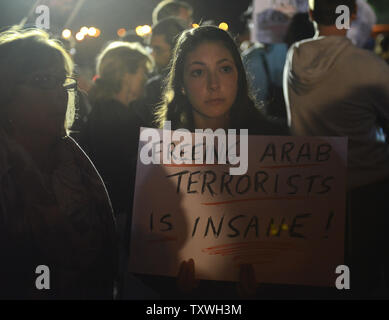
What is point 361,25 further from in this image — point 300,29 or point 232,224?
point 232,224

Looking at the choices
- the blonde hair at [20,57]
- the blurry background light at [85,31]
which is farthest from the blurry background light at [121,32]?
the blonde hair at [20,57]

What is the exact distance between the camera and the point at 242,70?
280 centimetres

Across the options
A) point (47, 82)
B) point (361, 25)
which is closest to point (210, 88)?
point (47, 82)

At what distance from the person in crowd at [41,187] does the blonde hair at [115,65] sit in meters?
2.10

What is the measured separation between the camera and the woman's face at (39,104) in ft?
7.17

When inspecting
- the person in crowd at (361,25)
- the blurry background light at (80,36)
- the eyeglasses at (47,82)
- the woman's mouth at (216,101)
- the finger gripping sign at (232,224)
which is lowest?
the finger gripping sign at (232,224)

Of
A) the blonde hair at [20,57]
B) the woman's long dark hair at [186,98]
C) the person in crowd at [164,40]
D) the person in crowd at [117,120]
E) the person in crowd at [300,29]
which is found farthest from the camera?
the person in crowd at [300,29]

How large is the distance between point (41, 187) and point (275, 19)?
14.5 ft

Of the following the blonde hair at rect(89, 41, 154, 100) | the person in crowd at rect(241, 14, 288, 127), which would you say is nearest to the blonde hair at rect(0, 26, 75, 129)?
the blonde hair at rect(89, 41, 154, 100)

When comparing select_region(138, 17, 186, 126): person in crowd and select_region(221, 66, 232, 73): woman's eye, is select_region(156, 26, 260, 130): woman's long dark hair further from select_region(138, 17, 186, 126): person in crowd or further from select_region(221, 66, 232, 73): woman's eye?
select_region(138, 17, 186, 126): person in crowd

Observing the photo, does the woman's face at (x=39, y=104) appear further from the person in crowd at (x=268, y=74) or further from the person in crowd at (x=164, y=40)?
the person in crowd at (x=268, y=74)

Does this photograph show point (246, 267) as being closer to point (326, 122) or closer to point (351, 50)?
point (326, 122)

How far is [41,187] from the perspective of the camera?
2244 millimetres
